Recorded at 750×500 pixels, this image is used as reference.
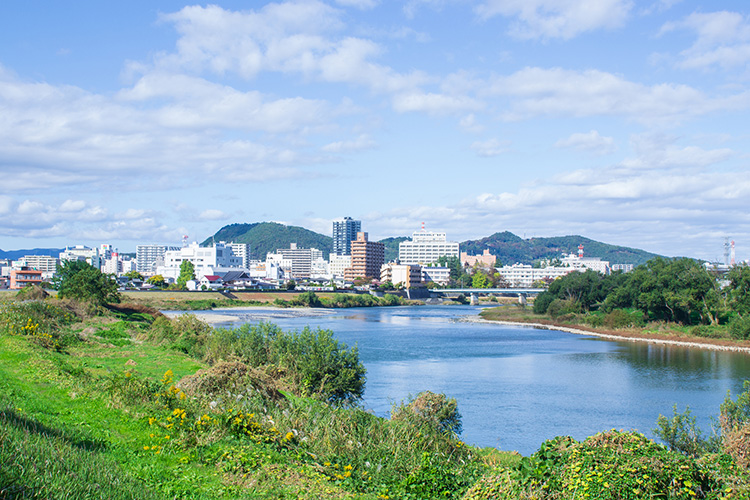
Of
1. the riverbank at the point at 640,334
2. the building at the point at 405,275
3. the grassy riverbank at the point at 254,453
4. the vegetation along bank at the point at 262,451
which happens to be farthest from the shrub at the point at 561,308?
the building at the point at 405,275

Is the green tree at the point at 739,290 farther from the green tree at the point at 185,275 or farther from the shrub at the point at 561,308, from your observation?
the green tree at the point at 185,275

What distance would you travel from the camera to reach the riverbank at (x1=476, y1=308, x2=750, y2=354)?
42844mm

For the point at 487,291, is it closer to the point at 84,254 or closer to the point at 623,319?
the point at 623,319

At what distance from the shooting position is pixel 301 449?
8.66m

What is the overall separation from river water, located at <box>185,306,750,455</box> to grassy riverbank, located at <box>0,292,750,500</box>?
8245 mm

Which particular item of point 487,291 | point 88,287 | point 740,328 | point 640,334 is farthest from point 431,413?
point 487,291

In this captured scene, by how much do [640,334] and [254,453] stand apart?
49703mm

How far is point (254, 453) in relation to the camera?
7523 millimetres

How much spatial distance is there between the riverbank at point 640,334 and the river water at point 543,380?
160cm

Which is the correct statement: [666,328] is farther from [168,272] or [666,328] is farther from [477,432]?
[168,272]

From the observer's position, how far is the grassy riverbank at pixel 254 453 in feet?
19.5

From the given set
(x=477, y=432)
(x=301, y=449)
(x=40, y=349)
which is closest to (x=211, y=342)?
(x=40, y=349)

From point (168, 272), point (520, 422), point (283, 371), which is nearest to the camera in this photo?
point (283, 371)

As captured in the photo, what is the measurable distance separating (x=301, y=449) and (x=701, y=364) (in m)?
33.7
